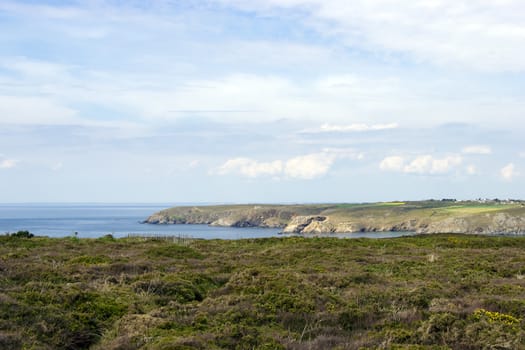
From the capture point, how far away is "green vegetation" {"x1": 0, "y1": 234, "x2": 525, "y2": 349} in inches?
393

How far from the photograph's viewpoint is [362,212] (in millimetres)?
184000

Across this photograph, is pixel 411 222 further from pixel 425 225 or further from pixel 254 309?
pixel 254 309

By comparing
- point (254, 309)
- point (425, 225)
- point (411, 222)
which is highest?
point (254, 309)

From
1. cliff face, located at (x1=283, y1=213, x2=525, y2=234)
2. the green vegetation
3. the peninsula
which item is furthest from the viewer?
the peninsula

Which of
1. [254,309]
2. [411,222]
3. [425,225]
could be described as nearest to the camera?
[254,309]

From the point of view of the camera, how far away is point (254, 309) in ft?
40.3

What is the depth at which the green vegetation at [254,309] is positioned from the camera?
998 centimetres

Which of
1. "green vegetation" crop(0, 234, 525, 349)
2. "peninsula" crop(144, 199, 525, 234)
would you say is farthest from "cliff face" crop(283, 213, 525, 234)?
"green vegetation" crop(0, 234, 525, 349)

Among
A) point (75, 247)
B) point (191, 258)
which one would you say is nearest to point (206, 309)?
point (191, 258)

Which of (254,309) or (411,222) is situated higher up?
(254,309)

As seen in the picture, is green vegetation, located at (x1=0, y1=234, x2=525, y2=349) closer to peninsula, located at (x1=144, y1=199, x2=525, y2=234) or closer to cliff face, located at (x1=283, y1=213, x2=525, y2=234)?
cliff face, located at (x1=283, y1=213, x2=525, y2=234)

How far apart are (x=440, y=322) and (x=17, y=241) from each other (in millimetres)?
29236

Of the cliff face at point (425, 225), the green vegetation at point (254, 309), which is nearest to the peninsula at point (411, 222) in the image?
the cliff face at point (425, 225)

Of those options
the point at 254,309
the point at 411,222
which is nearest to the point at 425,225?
the point at 411,222
